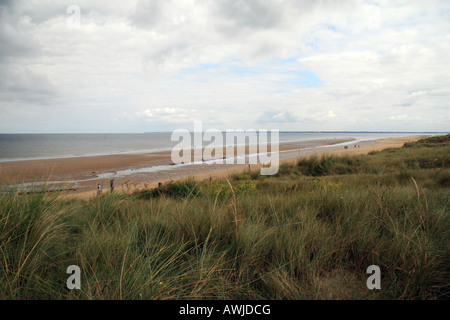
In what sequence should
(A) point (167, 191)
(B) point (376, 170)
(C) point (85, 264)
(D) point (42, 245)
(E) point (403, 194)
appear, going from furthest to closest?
(B) point (376, 170) < (A) point (167, 191) < (E) point (403, 194) < (D) point (42, 245) < (C) point (85, 264)

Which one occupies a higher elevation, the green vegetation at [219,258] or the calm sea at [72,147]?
the calm sea at [72,147]

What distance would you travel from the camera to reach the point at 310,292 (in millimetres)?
2135

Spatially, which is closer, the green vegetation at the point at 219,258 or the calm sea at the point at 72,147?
the green vegetation at the point at 219,258

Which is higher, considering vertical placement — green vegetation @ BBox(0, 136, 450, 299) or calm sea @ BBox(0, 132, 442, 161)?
calm sea @ BBox(0, 132, 442, 161)

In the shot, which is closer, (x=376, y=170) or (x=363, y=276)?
(x=363, y=276)

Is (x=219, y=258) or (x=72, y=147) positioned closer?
(x=219, y=258)

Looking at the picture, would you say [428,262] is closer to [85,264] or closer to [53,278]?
[85,264]

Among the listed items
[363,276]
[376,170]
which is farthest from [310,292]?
[376,170]

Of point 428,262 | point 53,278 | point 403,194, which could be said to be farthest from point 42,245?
point 403,194

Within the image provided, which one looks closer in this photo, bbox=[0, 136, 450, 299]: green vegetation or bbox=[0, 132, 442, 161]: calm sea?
bbox=[0, 136, 450, 299]: green vegetation
